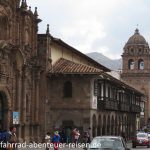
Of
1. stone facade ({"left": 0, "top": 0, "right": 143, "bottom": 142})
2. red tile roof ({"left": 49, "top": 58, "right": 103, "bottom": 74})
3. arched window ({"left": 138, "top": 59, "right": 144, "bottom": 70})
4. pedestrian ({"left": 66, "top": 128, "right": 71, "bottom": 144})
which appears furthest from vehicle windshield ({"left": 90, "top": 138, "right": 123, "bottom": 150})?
arched window ({"left": 138, "top": 59, "right": 144, "bottom": 70})

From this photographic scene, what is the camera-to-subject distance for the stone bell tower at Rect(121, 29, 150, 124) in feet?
352

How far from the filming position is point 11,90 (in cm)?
3906

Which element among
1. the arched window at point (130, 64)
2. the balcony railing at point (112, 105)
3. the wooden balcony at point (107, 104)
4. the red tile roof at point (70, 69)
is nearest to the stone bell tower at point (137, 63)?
the arched window at point (130, 64)

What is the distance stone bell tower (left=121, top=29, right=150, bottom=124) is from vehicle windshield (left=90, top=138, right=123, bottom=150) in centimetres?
8342

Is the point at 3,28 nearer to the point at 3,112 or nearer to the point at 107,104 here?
the point at 3,112

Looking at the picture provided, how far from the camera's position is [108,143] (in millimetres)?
23547

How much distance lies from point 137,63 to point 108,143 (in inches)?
3357

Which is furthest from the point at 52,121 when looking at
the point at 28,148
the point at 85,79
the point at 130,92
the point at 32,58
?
the point at 130,92

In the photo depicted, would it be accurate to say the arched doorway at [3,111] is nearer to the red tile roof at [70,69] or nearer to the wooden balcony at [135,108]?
the red tile roof at [70,69]

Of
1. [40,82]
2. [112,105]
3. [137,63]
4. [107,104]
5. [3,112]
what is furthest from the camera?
[137,63]

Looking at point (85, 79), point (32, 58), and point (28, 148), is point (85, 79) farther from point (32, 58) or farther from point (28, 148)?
point (28, 148)

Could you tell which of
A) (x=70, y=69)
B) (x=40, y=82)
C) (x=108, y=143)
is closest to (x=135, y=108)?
(x=70, y=69)

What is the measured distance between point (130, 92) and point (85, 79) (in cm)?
2340

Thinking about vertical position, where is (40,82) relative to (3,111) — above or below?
above
